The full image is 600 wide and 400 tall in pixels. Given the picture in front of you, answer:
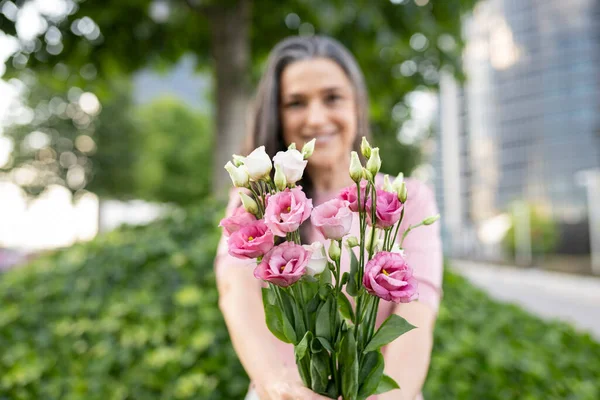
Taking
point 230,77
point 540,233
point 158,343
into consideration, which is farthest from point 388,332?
point 540,233

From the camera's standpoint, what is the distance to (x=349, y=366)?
99 cm

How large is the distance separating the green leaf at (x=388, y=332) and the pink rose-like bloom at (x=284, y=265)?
0.74 ft

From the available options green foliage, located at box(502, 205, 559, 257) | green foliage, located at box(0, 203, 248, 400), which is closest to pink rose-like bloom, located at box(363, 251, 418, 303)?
green foliage, located at box(0, 203, 248, 400)

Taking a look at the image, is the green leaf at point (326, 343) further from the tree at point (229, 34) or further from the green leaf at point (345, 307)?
the tree at point (229, 34)

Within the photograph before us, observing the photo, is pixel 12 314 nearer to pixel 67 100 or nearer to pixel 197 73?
pixel 197 73

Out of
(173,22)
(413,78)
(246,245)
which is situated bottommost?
(246,245)

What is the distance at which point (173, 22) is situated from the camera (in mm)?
6805

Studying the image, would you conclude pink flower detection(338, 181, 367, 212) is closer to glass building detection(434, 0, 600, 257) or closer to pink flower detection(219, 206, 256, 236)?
pink flower detection(219, 206, 256, 236)

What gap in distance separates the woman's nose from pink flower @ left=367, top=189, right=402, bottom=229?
0.62 metres

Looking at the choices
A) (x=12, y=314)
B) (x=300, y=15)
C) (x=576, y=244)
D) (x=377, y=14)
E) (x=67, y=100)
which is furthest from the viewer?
(x=576, y=244)

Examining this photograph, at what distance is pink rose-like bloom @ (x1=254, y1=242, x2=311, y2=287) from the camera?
859mm

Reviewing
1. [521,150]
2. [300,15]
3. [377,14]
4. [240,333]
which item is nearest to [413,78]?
[300,15]

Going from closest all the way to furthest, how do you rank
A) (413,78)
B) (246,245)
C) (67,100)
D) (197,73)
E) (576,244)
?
1. (246,245)
2. (413,78)
3. (197,73)
4. (67,100)
5. (576,244)

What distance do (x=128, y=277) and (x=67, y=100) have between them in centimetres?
2314
